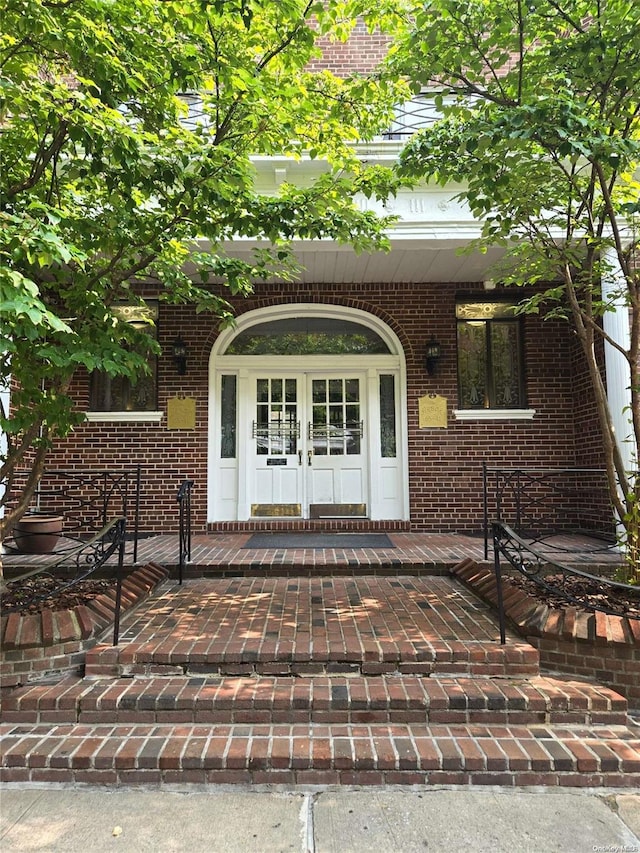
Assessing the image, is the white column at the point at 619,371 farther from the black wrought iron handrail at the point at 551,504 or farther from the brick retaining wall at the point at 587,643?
the brick retaining wall at the point at 587,643

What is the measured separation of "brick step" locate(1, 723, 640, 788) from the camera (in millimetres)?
2178

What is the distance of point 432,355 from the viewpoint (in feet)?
21.4

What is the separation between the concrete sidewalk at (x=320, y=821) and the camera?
72.0 inches

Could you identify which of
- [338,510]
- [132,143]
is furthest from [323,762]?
[338,510]

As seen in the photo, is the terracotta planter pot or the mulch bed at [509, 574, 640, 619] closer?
the mulch bed at [509, 574, 640, 619]

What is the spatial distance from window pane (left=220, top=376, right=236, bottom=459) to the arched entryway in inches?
0.5

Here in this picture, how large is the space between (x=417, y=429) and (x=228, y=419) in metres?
2.58

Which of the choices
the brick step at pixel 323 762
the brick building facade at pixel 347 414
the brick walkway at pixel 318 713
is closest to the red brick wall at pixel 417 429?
→ the brick building facade at pixel 347 414

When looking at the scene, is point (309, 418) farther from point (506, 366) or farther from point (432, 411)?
point (506, 366)

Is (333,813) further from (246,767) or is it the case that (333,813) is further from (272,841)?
(246,767)

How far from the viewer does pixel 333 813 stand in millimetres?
2006

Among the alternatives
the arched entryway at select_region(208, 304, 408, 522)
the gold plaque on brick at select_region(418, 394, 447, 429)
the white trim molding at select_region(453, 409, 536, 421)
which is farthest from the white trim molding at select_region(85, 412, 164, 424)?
the white trim molding at select_region(453, 409, 536, 421)

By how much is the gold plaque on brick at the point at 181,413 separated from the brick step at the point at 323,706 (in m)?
4.20

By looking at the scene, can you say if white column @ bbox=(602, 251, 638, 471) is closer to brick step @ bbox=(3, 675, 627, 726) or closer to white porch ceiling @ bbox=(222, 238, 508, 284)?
white porch ceiling @ bbox=(222, 238, 508, 284)
